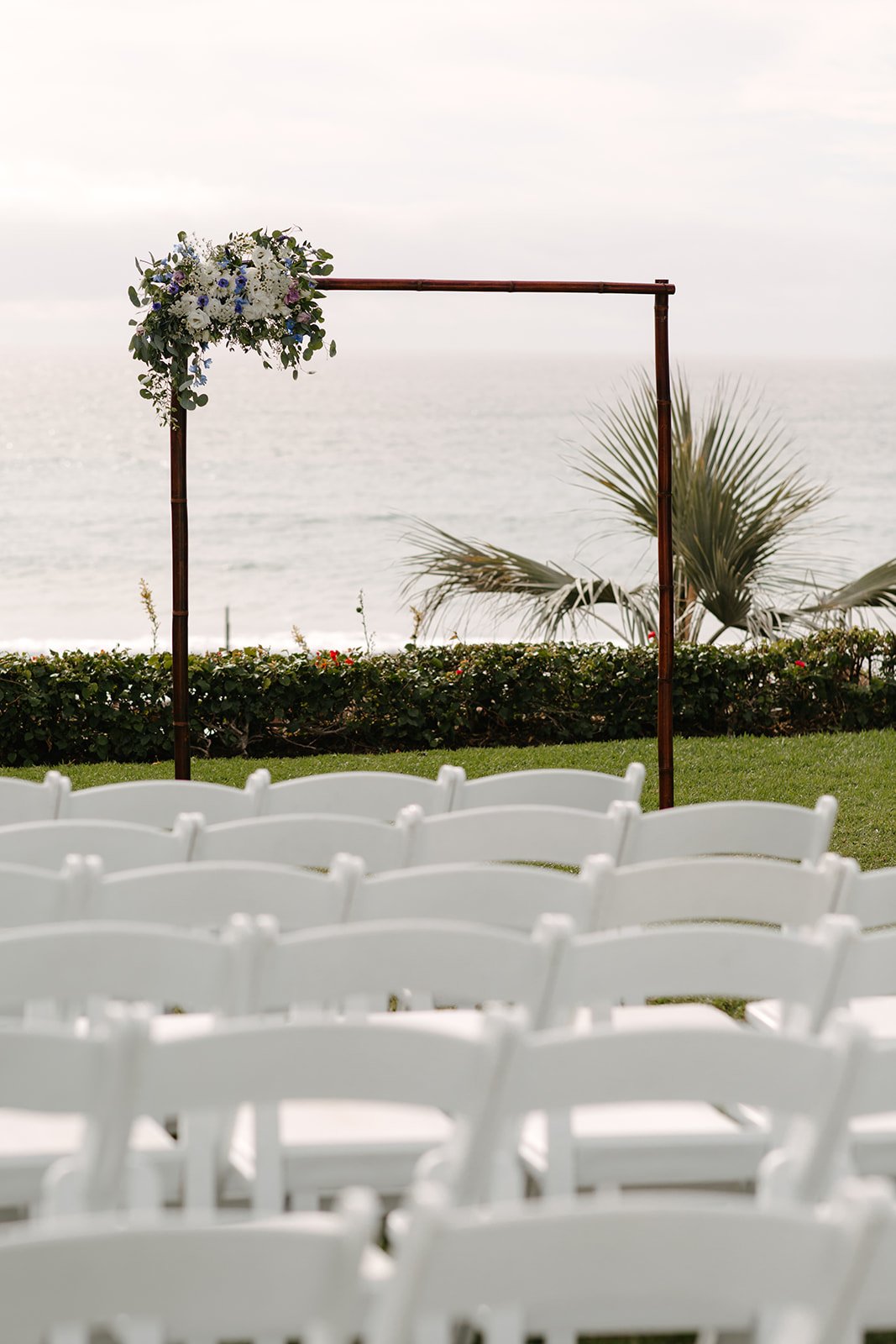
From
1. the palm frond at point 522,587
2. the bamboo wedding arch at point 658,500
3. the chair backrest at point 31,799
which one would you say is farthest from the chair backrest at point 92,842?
the palm frond at point 522,587

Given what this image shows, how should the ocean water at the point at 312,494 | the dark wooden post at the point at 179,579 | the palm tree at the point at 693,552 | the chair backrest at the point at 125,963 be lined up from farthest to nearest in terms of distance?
the ocean water at the point at 312,494 → the palm tree at the point at 693,552 → the dark wooden post at the point at 179,579 → the chair backrest at the point at 125,963

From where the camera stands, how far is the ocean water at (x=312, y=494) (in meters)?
34.7

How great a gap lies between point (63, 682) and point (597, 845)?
5.09 m

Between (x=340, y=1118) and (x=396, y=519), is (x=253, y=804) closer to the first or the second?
(x=340, y=1118)

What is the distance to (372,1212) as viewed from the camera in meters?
1.28

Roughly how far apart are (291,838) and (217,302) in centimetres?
224

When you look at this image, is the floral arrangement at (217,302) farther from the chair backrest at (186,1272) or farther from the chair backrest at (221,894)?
the chair backrest at (186,1272)

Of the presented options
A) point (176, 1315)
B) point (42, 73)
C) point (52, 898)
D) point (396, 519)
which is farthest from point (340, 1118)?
point (42, 73)

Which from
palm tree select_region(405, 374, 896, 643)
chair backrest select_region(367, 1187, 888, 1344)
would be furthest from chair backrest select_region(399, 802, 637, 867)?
palm tree select_region(405, 374, 896, 643)

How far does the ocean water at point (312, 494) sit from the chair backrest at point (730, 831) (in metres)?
21.2

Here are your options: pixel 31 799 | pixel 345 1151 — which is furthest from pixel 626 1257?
pixel 31 799

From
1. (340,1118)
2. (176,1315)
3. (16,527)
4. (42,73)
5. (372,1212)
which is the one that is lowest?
(340,1118)

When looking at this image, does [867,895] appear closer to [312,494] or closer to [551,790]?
[551,790]

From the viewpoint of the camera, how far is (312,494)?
43344 millimetres
